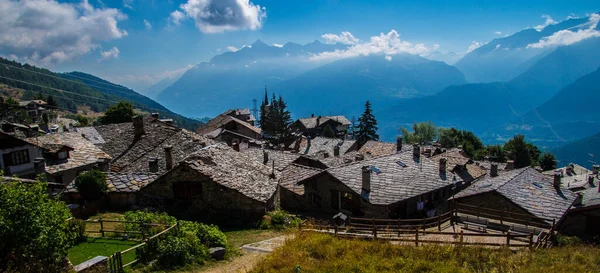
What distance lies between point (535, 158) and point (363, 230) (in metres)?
101

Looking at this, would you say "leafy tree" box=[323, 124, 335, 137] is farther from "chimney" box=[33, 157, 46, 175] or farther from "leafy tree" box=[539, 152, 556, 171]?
"chimney" box=[33, 157, 46, 175]

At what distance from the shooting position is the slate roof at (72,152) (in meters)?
34.8

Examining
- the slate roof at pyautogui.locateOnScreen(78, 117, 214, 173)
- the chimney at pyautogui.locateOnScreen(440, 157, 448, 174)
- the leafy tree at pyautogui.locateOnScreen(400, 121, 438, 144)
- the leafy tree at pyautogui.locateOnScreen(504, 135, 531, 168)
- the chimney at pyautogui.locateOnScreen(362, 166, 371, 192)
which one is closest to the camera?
the chimney at pyautogui.locateOnScreen(362, 166, 371, 192)

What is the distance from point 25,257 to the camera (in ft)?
37.8

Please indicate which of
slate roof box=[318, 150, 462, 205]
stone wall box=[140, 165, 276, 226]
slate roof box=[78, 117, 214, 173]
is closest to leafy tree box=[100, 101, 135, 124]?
slate roof box=[78, 117, 214, 173]

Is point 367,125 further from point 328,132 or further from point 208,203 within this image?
point 208,203

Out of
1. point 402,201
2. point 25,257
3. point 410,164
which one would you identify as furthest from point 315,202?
point 25,257

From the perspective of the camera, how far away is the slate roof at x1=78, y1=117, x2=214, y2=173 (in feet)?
111

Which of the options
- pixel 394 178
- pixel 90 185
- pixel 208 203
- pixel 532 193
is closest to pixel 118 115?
pixel 90 185

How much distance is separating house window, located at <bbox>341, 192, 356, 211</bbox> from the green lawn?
1862 centimetres

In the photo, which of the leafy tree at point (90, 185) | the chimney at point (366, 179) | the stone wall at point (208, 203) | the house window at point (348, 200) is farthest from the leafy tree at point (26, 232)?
the house window at point (348, 200)

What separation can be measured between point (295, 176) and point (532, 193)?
68.8ft

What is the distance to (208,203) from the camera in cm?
2605

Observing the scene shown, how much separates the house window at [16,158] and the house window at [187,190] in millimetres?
20867
